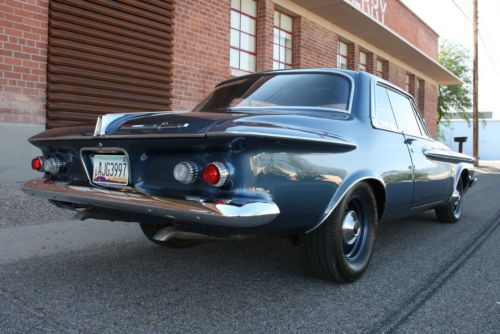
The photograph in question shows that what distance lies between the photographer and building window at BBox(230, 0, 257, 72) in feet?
31.0

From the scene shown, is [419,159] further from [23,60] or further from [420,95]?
[420,95]

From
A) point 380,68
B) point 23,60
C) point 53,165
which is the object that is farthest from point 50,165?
point 380,68

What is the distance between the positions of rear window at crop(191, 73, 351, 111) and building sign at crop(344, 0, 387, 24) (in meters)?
8.32

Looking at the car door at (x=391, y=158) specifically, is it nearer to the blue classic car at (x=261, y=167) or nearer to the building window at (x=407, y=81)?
the blue classic car at (x=261, y=167)

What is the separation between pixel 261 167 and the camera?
2389mm

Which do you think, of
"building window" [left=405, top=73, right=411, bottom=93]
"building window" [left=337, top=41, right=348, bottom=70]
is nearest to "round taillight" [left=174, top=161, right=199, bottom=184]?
"building window" [left=337, top=41, right=348, bottom=70]

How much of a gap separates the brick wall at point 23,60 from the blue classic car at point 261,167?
3.02m

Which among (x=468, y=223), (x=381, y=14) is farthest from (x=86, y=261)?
(x=381, y=14)

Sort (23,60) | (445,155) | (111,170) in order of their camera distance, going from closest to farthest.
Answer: (111,170)
(445,155)
(23,60)

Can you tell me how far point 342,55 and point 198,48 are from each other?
642 centimetres

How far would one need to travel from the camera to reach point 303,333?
234 cm

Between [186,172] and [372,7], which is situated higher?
[372,7]

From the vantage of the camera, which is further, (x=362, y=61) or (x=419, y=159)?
(x=362, y=61)

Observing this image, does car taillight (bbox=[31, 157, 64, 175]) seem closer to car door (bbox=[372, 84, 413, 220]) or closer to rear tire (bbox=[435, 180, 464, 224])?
car door (bbox=[372, 84, 413, 220])
